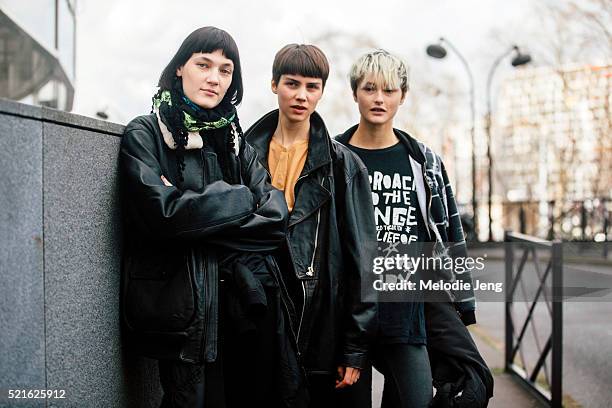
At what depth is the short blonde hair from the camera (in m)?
3.17

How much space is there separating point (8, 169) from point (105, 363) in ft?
2.93

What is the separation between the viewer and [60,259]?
229 cm

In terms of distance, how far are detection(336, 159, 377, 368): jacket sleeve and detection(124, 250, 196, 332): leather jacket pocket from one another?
28.4 inches

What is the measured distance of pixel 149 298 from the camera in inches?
91.2

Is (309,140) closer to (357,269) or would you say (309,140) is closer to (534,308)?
(357,269)

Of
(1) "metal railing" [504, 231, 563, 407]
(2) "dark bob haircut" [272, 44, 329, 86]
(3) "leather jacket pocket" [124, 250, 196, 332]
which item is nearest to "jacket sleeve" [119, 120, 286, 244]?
(3) "leather jacket pocket" [124, 250, 196, 332]

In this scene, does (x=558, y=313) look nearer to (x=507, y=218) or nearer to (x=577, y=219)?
(x=577, y=219)

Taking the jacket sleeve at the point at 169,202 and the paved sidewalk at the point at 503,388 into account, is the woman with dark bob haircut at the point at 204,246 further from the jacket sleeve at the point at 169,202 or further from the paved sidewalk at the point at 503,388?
the paved sidewalk at the point at 503,388

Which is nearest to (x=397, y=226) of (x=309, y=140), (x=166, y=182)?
(x=309, y=140)

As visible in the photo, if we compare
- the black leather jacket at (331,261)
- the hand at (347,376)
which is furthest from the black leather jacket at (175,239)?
the hand at (347,376)

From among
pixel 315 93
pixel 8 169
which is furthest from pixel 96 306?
pixel 315 93

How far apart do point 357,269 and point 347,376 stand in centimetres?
42

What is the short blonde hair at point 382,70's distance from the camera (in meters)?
3.17

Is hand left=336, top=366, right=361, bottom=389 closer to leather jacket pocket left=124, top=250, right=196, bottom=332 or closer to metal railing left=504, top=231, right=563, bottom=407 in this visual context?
leather jacket pocket left=124, top=250, right=196, bottom=332
